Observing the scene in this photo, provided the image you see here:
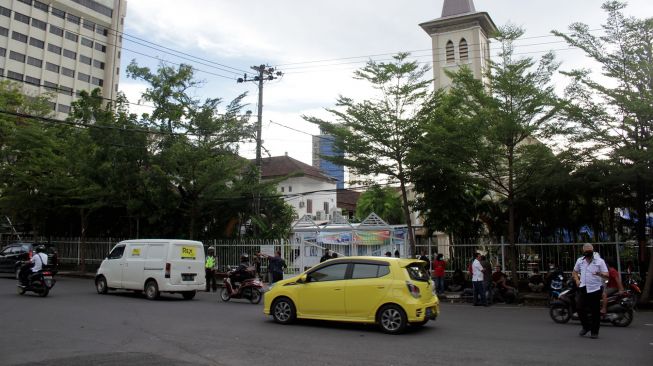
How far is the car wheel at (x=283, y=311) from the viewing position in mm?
10938

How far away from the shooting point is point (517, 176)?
57.5 feet

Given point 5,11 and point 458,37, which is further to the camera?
point 5,11

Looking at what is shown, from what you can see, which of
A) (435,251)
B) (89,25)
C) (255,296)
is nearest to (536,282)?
(435,251)

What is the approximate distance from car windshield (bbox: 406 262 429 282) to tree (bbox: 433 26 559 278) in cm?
714

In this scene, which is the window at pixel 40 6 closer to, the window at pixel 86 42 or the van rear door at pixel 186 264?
the window at pixel 86 42

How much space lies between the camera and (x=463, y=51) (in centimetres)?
4231

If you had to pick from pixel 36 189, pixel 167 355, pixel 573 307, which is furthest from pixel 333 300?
pixel 36 189

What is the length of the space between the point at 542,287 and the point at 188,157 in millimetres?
15915

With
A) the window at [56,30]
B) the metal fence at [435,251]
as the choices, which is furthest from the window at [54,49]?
the metal fence at [435,251]

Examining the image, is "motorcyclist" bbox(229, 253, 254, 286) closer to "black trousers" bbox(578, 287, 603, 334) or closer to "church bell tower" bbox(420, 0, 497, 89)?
"black trousers" bbox(578, 287, 603, 334)

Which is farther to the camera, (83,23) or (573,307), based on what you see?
(83,23)

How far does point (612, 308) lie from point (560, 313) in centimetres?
112

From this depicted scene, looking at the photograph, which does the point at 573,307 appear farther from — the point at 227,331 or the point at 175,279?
the point at 175,279

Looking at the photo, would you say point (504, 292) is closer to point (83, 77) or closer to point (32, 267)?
point (32, 267)
